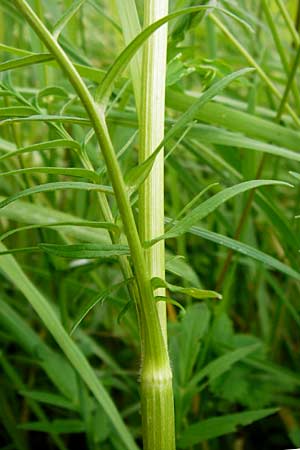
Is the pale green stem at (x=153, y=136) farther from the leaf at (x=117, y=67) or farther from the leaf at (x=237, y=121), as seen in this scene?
the leaf at (x=237, y=121)

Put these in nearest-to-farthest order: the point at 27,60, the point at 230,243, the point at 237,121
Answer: the point at 27,60, the point at 230,243, the point at 237,121

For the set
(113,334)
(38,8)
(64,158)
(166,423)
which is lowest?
(166,423)

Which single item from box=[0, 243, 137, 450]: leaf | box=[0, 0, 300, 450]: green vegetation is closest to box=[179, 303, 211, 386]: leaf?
box=[0, 0, 300, 450]: green vegetation

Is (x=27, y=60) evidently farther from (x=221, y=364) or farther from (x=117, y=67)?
(x=221, y=364)

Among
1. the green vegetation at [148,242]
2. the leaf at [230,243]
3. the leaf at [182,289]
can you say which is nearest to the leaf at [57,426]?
the green vegetation at [148,242]

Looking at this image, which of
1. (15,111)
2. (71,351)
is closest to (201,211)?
(15,111)

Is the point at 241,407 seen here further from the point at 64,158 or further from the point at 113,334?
the point at 64,158

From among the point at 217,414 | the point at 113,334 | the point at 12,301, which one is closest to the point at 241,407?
Answer: the point at 217,414

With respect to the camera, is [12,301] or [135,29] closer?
[135,29]
